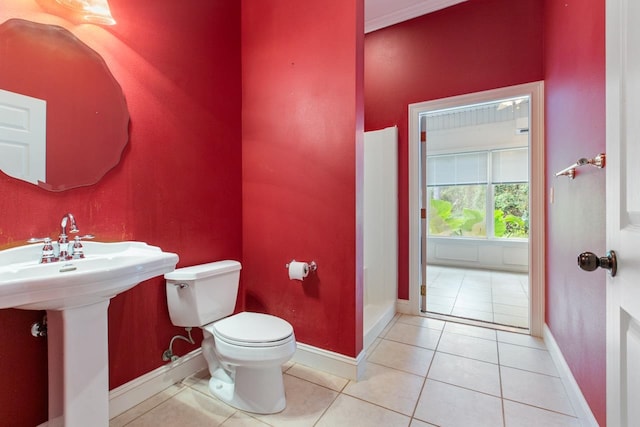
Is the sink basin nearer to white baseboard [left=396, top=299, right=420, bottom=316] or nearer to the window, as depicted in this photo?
white baseboard [left=396, top=299, right=420, bottom=316]

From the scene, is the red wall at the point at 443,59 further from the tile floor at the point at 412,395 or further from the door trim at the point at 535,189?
the tile floor at the point at 412,395

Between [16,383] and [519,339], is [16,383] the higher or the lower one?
the higher one

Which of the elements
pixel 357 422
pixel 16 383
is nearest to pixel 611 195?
pixel 357 422

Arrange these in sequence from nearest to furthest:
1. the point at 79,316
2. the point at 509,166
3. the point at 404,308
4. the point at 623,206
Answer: the point at 623,206 → the point at 79,316 → the point at 404,308 → the point at 509,166

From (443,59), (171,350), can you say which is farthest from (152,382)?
(443,59)

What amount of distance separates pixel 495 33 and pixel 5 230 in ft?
11.3

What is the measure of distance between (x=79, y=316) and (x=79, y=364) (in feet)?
0.64

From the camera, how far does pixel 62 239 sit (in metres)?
1.20

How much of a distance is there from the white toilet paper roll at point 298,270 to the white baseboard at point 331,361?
483 millimetres

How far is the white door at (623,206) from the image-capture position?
615 mm

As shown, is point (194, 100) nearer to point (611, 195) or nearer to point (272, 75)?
point (272, 75)

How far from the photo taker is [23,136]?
1.19 metres

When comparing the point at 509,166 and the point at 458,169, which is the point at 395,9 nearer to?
the point at 458,169

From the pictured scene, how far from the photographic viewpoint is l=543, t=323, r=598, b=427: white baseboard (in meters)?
1.32
